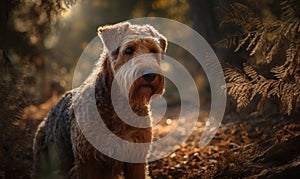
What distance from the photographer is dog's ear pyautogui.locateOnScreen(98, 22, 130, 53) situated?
159 inches

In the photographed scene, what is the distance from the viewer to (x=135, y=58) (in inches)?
149

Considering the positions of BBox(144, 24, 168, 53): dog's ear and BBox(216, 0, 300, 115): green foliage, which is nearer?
BBox(216, 0, 300, 115): green foliage

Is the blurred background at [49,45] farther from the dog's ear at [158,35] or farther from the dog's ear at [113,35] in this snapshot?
the dog's ear at [158,35]

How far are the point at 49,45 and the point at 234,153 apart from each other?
7.50 m

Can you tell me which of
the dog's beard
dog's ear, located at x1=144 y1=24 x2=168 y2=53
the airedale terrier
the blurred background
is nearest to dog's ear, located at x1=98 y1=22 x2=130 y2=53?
the airedale terrier

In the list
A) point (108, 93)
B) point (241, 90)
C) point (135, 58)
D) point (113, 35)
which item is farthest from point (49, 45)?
point (241, 90)

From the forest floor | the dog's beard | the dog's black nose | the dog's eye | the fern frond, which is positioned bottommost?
the forest floor

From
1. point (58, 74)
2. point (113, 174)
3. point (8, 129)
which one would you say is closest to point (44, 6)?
point (8, 129)

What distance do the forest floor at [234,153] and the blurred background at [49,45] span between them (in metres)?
0.22

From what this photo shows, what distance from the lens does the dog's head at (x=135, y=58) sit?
366cm

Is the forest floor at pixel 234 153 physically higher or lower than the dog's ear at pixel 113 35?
lower

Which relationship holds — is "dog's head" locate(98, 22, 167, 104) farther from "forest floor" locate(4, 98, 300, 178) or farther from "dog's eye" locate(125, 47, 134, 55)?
"forest floor" locate(4, 98, 300, 178)

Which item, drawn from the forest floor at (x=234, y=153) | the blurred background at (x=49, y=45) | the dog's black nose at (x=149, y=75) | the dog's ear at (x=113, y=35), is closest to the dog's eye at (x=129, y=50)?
the dog's ear at (x=113, y=35)

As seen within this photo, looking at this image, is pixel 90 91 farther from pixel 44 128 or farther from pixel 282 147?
pixel 282 147
